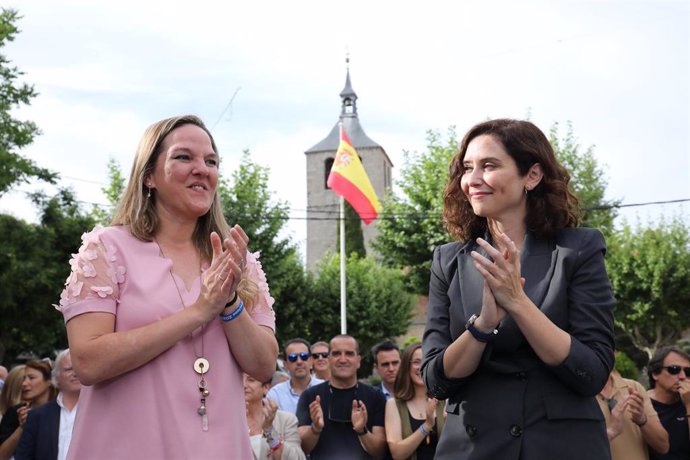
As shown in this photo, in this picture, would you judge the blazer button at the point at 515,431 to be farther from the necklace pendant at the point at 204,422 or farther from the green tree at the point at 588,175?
the green tree at the point at 588,175

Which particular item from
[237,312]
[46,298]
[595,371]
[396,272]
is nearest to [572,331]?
[595,371]

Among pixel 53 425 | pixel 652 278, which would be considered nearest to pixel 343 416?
pixel 53 425

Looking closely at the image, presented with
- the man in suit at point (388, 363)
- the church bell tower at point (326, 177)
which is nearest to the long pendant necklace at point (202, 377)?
the man in suit at point (388, 363)

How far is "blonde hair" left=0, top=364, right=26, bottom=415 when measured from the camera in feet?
28.5

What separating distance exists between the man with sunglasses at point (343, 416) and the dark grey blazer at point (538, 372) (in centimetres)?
449

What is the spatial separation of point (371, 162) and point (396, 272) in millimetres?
32088

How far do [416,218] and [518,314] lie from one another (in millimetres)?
28846

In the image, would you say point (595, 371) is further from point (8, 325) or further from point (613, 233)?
point (613, 233)

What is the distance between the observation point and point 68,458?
2.63 m

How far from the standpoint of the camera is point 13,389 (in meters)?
8.71

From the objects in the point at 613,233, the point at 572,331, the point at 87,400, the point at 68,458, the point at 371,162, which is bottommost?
the point at 68,458

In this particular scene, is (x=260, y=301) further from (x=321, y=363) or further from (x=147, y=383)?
(x=321, y=363)

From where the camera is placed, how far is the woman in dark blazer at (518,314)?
8.50 ft

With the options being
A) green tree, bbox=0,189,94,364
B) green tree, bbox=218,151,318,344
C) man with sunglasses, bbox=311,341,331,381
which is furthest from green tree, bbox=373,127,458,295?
man with sunglasses, bbox=311,341,331,381
